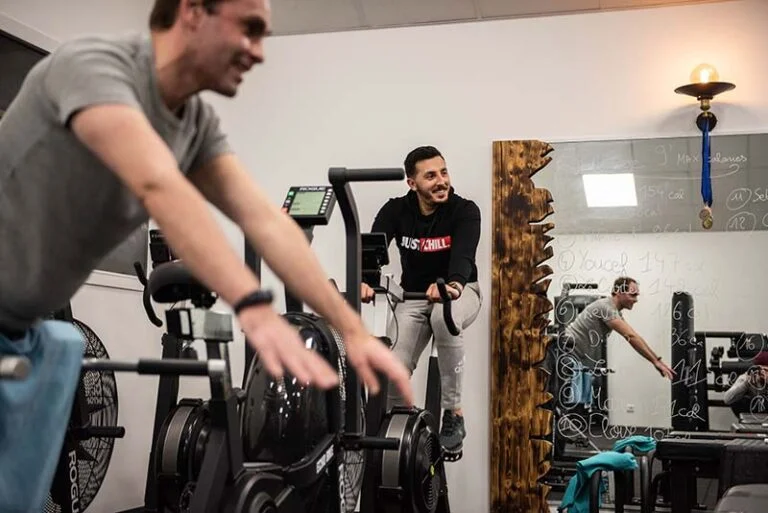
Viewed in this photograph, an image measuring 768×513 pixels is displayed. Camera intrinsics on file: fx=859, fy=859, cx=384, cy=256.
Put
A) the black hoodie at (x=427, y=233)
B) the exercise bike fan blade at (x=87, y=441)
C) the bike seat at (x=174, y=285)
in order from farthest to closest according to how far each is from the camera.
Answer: the black hoodie at (x=427, y=233), the exercise bike fan blade at (x=87, y=441), the bike seat at (x=174, y=285)

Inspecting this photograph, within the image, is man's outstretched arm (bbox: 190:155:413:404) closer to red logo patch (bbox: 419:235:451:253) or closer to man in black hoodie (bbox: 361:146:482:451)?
man in black hoodie (bbox: 361:146:482:451)

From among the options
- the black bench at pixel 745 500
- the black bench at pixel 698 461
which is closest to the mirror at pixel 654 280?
the black bench at pixel 698 461

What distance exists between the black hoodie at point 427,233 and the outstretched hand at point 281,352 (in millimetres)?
3066

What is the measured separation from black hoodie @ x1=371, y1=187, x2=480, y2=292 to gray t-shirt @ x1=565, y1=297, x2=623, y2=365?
71cm

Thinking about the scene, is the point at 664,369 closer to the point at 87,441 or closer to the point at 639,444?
the point at 639,444

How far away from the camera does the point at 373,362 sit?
3.68 feet

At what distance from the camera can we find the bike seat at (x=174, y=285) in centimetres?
221

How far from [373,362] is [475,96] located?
13.1 ft

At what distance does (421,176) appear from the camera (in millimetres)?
4191

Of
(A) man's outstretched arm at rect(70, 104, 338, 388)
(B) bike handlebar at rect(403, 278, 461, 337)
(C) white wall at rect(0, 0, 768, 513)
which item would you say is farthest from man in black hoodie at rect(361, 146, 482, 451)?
(A) man's outstretched arm at rect(70, 104, 338, 388)

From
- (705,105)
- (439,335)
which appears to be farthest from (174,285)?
(705,105)

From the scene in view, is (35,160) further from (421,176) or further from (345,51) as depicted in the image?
(345,51)

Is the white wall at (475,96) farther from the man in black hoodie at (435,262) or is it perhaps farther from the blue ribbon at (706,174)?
the man in black hoodie at (435,262)

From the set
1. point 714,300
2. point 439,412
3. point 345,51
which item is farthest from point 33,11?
point 714,300
